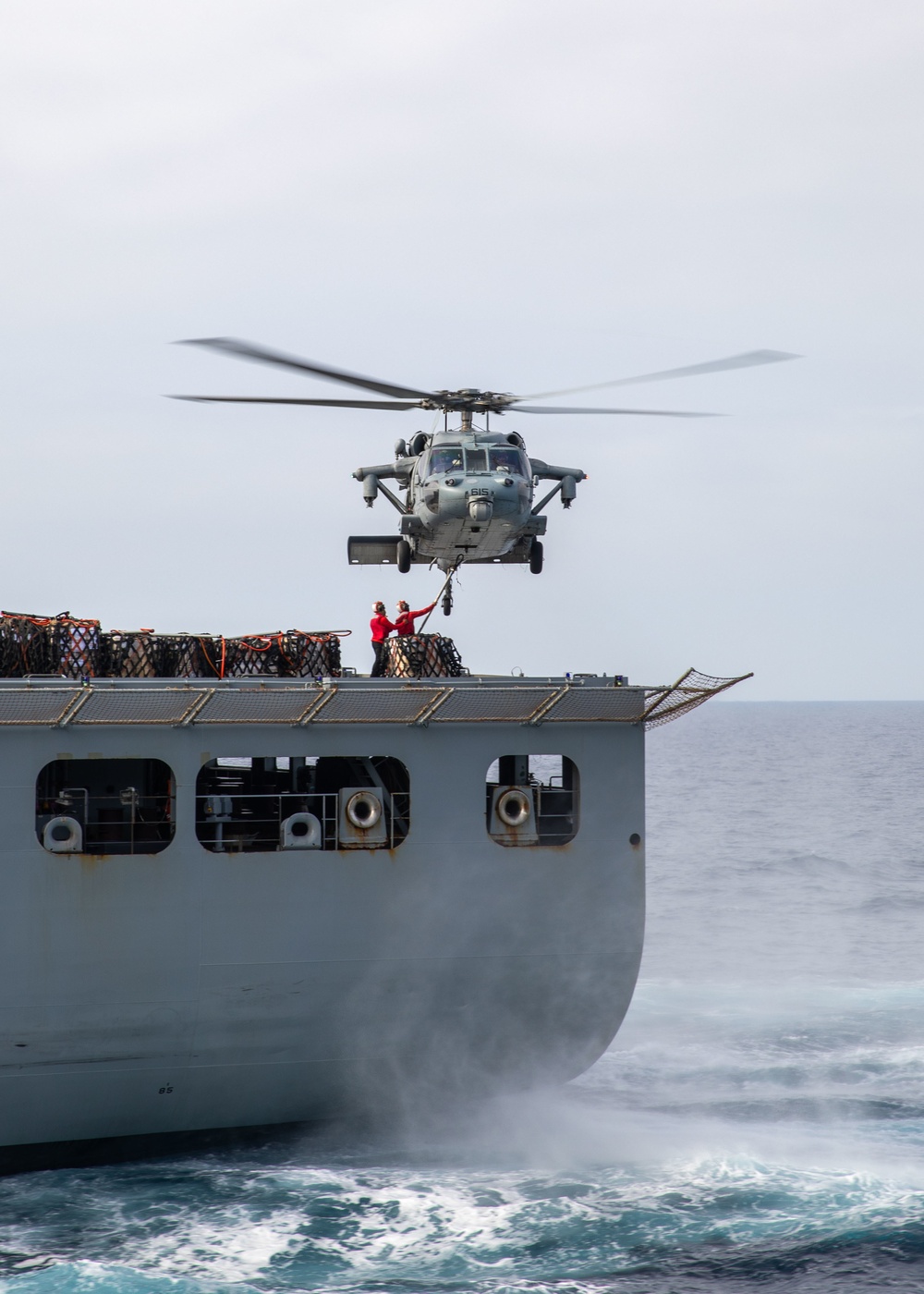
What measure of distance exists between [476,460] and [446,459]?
466mm

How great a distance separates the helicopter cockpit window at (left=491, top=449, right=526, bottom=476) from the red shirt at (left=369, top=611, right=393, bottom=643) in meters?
3.77

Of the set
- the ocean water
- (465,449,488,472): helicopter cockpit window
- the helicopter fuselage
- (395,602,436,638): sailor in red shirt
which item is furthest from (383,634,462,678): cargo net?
the ocean water

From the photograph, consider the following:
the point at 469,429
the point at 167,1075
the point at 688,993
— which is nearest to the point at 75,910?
the point at 167,1075

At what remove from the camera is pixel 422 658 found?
734 inches

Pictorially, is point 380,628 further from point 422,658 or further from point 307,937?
point 307,937

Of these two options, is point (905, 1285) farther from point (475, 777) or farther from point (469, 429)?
point (469, 429)

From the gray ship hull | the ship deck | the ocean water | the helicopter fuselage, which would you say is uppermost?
the helicopter fuselage

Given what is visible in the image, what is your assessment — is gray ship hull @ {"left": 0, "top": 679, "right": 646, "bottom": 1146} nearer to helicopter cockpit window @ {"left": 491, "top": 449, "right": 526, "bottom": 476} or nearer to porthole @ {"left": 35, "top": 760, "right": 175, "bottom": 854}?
porthole @ {"left": 35, "top": 760, "right": 175, "bottom": 854}

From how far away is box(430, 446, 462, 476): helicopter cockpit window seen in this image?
882 inches

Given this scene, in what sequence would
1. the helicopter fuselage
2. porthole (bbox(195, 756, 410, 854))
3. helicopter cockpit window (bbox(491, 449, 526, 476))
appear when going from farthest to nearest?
helicopter cockpit window (bbox(491, 449, 526, 476)) < the helicopter fuselage < porthole (bbox(195, 756, 410, 854))

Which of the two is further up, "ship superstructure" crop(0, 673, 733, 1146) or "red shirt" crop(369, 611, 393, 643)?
"red shirt" crop(369, 611, 393, 643)

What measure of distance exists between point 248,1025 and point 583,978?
4.10 metres

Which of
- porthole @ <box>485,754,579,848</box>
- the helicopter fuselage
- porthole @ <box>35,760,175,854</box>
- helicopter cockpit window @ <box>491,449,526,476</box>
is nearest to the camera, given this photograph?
porthole @ <box>35,760,175,854</box>

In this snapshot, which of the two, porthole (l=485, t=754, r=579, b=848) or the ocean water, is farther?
porthole (l=485, t=754, r=579, b=848)
